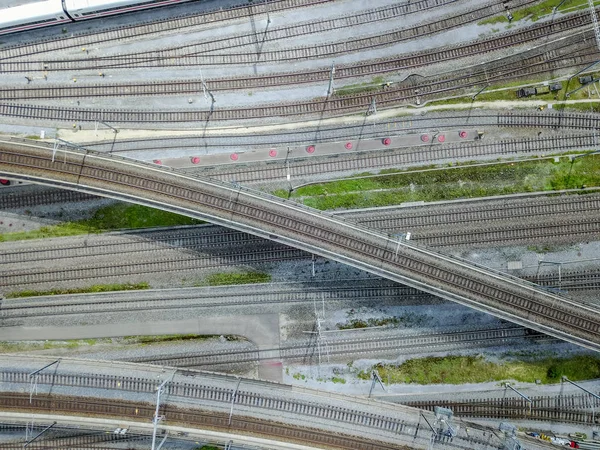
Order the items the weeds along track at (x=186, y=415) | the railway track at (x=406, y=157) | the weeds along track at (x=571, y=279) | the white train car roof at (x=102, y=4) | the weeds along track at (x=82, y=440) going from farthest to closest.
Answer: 1. the railway track at (x=406, y=157)
2. the weeds along track at (x=571, y=279)
3. the weeds along track at (x=82, y=440)
4. the white train car roof at (x=102, y=4)
5. the weeds along track at (x=186, y=415)

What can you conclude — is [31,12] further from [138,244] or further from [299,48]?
[299,48]

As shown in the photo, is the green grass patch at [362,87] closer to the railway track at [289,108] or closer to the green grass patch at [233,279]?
the railway track at [289,108]

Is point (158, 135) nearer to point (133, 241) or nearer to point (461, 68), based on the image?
point (133, 241)

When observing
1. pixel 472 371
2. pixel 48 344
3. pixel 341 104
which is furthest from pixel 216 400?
pixel 341 104

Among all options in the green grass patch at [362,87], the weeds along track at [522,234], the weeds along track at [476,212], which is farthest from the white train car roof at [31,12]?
the weeds along track at [522,234]

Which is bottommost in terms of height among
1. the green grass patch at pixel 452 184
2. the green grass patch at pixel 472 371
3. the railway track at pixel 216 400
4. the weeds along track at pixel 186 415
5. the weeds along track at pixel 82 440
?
the weeds along track at pixel 82 440
